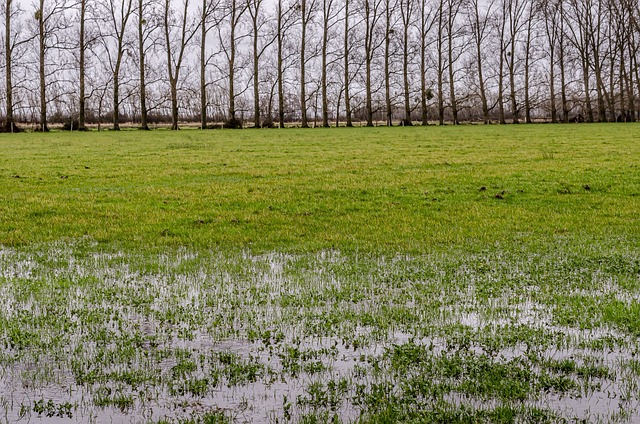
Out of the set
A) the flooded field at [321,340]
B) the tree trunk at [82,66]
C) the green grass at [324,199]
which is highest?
the tree trunk at [82,66]

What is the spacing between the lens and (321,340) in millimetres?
5457

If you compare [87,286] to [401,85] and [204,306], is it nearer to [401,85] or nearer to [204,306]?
[204,306]

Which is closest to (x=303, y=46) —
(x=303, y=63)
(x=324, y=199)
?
(x=303, y=63)

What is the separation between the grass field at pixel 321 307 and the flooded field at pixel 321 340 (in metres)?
0.02

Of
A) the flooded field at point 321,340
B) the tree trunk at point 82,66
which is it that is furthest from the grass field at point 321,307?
the tree trunk at point 82,66

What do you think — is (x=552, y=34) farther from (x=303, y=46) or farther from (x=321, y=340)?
(x=321, y=340)

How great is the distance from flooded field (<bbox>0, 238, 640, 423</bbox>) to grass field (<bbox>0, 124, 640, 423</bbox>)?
21 mm

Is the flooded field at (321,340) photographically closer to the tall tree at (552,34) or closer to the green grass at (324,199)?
the green grass at (324,199)

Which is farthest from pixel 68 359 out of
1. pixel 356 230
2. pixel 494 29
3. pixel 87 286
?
pixel 494 29

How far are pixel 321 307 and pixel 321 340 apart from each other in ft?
3.05

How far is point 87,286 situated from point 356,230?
499 cm

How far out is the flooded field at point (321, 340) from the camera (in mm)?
4273

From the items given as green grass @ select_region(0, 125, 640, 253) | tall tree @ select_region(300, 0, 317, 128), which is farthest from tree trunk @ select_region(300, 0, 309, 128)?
green grass @ select_region(0, 125, 640, 253)

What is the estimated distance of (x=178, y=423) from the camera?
402 cm
